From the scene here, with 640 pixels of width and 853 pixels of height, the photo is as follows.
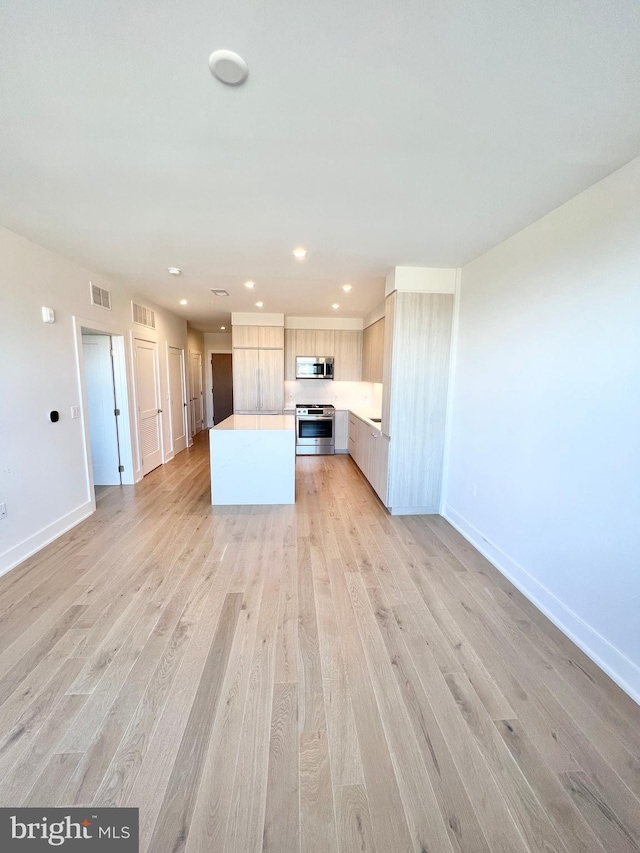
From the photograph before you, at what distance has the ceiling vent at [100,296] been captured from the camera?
11.2 feet

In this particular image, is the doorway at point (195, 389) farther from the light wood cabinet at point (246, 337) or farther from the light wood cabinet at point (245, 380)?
the light wood cabinet at point (246, 337)

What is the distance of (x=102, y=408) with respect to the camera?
4.08m

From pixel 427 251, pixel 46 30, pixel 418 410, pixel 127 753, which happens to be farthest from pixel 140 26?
pixel 418 410

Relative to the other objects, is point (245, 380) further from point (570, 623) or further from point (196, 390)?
point (570, 623)

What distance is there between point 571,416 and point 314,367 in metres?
4.41

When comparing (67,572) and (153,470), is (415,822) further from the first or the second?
(153,470)

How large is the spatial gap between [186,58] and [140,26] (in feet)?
0.47

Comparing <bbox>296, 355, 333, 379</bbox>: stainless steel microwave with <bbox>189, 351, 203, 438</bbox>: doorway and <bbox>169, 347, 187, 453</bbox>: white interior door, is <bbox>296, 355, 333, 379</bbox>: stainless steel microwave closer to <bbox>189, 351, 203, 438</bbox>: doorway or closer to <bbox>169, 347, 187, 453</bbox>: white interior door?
<bbox>169, 347, 187, 453</bbox>: white interior door

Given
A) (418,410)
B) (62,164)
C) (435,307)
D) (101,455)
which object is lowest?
(101,455)

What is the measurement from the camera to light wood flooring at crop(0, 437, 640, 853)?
1066 millimetres

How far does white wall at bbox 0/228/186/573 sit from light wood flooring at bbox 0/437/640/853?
0.41 meters

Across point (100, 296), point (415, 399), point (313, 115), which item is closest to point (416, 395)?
point (415, 399)

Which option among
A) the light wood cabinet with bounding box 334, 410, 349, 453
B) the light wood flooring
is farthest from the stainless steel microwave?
the light wood flooring

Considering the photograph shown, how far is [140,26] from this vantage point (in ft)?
3.27
